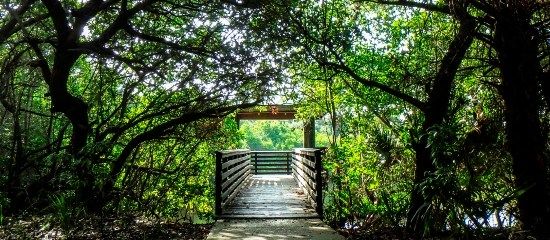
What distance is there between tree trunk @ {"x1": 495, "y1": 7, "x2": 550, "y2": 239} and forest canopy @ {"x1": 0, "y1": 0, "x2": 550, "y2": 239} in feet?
0.04

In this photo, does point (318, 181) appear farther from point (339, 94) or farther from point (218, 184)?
point (339, 94)

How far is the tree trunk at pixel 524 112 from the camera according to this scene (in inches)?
146

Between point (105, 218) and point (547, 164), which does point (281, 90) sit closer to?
point (105, 218)

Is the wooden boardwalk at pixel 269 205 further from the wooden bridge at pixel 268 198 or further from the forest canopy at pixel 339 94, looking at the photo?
the forest canopy at pixel 339 94

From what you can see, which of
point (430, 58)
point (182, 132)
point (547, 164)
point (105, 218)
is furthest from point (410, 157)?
point (105, 218)

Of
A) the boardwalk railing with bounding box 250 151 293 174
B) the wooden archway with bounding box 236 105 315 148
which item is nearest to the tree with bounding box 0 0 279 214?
the wooden archway with bounding box 236 105 315 148

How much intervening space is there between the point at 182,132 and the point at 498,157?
6.17 m

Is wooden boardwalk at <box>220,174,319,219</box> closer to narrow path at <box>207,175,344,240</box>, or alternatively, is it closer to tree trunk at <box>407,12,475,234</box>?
narrow path at <box>207,175,344,240</box>

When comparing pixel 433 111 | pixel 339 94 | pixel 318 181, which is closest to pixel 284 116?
pixel 339 94

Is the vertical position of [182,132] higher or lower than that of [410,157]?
higher

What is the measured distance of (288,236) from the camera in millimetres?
4742

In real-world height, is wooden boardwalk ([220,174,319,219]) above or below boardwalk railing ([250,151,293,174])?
below

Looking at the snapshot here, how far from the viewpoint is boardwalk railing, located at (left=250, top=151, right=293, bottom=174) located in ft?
58.2

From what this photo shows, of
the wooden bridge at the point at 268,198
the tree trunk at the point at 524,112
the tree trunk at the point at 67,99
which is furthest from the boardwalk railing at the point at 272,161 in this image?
the tree trunk at the point at 524,112
